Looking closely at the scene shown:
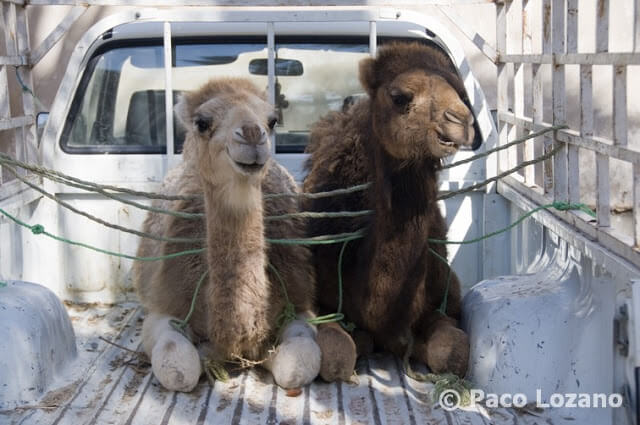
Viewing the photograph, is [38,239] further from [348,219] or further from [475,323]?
[475,323]

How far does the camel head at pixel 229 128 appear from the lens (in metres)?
3.97

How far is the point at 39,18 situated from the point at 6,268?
7.46m

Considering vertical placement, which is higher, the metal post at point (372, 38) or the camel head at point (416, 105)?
the metal post at point (372, 38)

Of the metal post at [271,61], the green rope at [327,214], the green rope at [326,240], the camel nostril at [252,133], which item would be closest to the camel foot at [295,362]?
the green rope at [326,240]

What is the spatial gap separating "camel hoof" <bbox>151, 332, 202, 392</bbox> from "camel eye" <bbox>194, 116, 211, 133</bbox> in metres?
1.08

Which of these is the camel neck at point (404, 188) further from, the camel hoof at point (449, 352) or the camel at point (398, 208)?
the camel hoof at point (449, 352)

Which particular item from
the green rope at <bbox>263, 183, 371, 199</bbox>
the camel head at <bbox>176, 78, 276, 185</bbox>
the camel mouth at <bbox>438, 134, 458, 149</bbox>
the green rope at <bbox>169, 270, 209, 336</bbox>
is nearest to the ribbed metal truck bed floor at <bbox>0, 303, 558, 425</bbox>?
the green rope at <bbox>169, 270, 209, 336</bbox>

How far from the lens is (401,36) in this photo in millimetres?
6105

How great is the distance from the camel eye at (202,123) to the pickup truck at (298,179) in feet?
1.64

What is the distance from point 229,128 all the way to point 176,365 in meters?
1.18

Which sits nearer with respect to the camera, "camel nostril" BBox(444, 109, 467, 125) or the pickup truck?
the pickup truck

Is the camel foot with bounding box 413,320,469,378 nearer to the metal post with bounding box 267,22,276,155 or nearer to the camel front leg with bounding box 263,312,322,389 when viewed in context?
the camel front leg with bounding box 263,312,322,389

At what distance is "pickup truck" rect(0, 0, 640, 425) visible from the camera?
402cm

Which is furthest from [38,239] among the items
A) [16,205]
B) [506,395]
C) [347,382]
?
[506,395]
